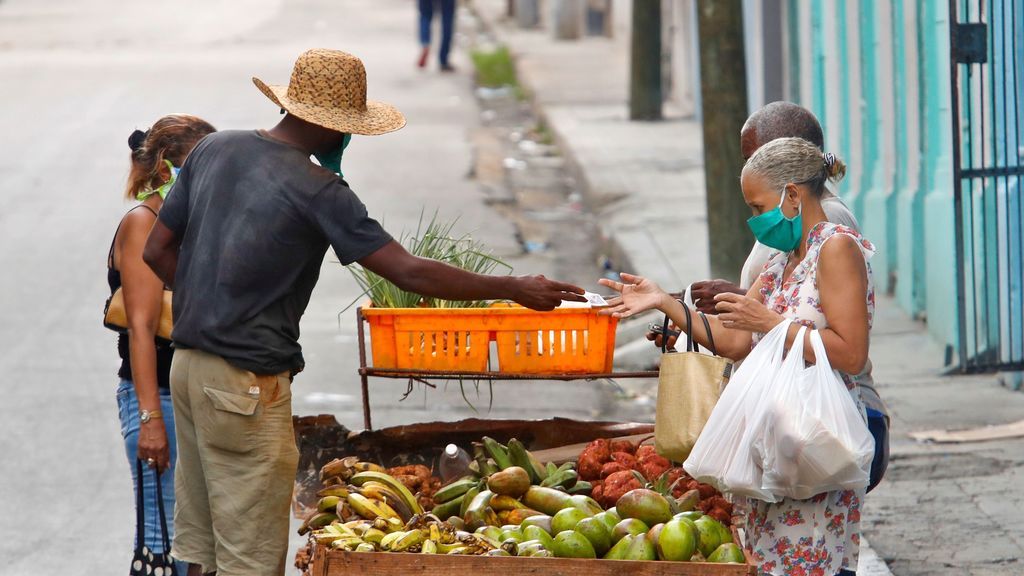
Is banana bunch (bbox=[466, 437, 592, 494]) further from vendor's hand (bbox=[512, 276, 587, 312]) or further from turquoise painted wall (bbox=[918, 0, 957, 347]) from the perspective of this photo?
turquoise painted wall (bbox=[918, 0, 957, 347])

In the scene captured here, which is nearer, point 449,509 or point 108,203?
point 449,509

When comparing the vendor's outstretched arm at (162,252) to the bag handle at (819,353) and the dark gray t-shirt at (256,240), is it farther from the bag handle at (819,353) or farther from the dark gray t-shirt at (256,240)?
the bag handle at (819,353)

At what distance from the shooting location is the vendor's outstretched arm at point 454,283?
4012mm

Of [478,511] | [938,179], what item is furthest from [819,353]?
[938,179]

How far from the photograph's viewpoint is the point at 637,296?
418cm

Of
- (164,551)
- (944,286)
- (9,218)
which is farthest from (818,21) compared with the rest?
(164,551)

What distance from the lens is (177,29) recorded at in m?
27.4

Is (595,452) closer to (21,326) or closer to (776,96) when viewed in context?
(21,326)

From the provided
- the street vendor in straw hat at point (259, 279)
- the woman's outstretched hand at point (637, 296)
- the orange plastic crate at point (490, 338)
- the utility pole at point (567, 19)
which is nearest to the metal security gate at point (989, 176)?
the orange plastic crate at point (490, 338)

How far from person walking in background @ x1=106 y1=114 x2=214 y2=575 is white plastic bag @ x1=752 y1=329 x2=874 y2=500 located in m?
1.98

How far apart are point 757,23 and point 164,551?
9172mm

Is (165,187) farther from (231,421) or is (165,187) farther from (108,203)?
(108,203)

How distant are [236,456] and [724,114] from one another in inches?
222

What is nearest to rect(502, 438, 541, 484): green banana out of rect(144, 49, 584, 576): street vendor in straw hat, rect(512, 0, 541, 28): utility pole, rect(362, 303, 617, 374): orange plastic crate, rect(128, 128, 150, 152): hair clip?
rect(362, 303, 617, 374): orange plastic crate
